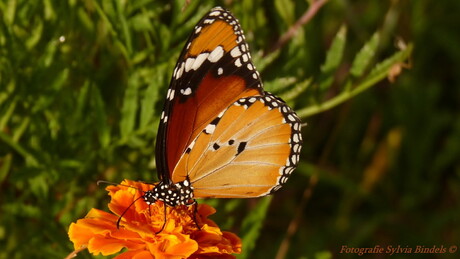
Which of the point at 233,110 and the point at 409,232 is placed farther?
the point at 409,232

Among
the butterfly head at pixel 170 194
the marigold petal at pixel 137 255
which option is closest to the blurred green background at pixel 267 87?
the butterfly head at pixel 170 194

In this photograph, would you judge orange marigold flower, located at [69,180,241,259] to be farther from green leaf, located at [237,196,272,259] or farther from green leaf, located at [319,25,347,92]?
green leaf, located at [319,25,347,92]

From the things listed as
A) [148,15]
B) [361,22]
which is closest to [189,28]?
[148,15]

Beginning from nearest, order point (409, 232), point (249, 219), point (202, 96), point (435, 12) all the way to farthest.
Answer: point (202, 96) → point (249, 219) → point (409, 232) → point (435, 12)

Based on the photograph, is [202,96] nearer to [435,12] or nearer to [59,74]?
[59,74]

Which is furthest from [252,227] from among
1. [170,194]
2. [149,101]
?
[149,101]

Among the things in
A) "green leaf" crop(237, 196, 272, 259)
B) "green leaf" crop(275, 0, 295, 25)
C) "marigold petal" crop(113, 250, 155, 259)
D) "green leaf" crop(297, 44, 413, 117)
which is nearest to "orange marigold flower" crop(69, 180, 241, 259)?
"marigold petal" crop(113, 250, 155, 259)
